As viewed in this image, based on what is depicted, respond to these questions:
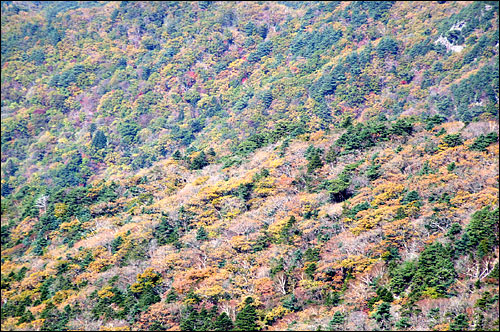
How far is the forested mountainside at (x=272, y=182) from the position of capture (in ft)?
132

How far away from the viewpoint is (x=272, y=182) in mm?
56000

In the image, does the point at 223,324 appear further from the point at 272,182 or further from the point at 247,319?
the point at 272,182

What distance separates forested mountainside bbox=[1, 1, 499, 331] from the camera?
132ft

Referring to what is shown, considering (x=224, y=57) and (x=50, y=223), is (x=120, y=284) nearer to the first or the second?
(x=50, y=223)

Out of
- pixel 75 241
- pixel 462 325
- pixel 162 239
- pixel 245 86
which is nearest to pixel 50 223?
pixel 75 241

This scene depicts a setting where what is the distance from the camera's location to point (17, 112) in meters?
127

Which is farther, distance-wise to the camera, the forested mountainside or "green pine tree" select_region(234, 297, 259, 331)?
the forested mountainside

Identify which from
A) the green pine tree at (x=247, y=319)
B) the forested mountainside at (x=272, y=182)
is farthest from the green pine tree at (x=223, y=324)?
the green pine tree at (x=247, y=319)

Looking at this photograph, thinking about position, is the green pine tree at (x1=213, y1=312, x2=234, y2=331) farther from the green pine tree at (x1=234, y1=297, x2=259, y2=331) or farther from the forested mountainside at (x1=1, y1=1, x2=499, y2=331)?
the green pine tree at (x1=234, y1=297, x2=259, y2=331)

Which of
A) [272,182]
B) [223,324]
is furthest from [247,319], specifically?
[272,182]

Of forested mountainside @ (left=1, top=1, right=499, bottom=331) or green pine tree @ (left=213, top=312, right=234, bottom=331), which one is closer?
green pine tree @ (left=213, top=312, right=234, bottom=331)

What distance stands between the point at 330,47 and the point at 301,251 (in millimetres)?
76960

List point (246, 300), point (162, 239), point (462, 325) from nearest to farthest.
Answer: point (462, 325)
point (246, 300)
point (162, 239)

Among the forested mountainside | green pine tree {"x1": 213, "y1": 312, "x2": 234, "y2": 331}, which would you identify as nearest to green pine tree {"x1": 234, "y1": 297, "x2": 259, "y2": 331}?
the forested mountainside
